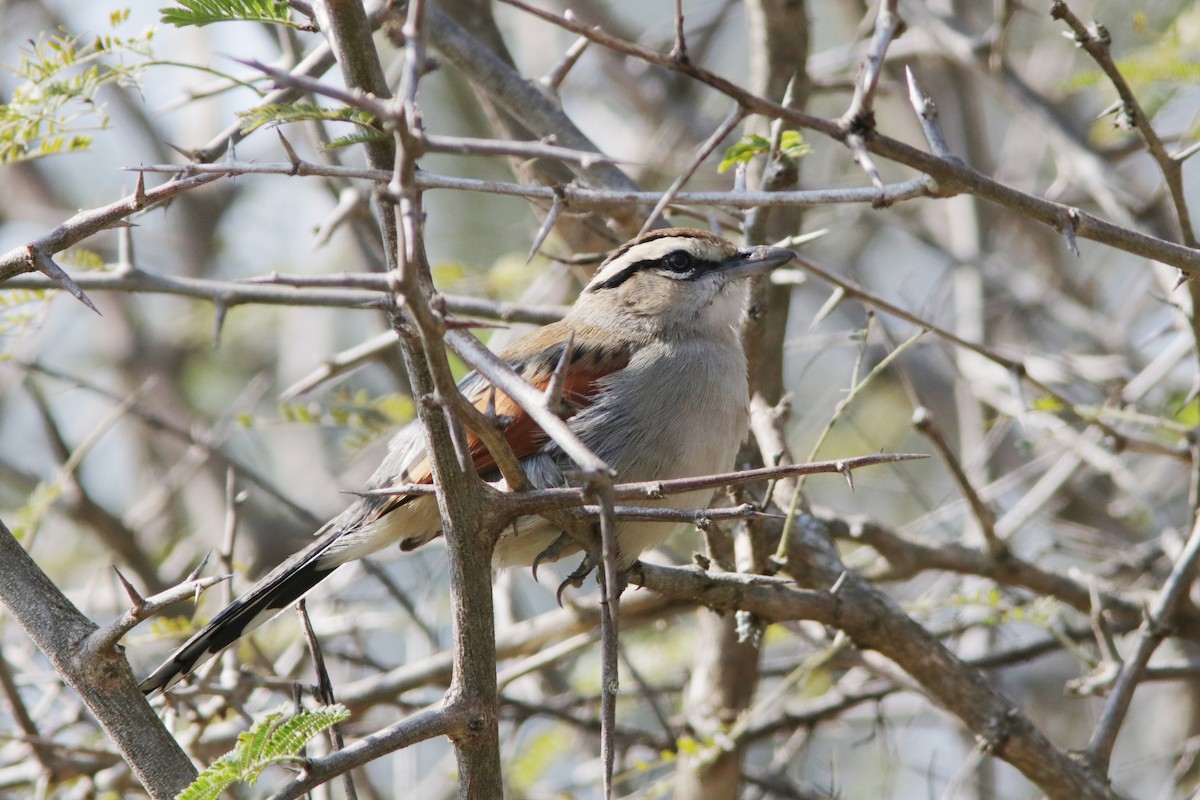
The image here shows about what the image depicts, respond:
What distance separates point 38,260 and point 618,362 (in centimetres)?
224

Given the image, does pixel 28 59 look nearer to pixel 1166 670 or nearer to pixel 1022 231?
pixel 1166 670

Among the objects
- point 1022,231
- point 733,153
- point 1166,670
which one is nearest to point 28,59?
point 733,153

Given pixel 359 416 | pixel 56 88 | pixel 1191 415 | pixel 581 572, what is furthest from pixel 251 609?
pixel 1191 415

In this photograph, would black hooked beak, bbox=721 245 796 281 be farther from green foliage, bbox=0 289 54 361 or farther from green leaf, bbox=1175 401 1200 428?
green foliage, bbox=0 289 54 361

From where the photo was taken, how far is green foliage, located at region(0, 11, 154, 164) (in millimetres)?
3479

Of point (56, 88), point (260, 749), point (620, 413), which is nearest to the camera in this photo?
point (260, 749)

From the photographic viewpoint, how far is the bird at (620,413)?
12.6 ft

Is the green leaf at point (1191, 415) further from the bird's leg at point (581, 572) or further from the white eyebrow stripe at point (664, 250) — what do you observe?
the bird's leg at point (581, 572)

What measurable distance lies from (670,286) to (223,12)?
92.8 inches

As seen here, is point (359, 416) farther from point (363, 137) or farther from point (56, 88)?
point (363, 137)

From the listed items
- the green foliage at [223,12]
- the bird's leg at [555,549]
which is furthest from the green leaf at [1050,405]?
the green foliage at [223,12]

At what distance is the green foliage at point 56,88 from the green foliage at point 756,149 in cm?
176

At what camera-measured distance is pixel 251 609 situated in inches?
154

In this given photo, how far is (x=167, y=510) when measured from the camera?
326 inches
